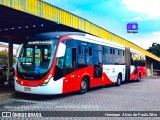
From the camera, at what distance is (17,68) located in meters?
12.1

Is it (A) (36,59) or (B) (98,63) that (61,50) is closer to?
(A) (36,59)

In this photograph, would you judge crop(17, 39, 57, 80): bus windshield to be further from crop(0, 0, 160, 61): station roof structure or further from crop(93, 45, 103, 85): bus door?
crop(93, 45, 103, 85): bus door

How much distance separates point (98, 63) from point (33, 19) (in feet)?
14.9

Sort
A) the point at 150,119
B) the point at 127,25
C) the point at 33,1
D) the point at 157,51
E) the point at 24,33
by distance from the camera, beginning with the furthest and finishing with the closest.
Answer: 1. the point at 157,51
2. the point at 127,25
3. the point at 24,33
4. the point at 33,1
5. the point at 150,119

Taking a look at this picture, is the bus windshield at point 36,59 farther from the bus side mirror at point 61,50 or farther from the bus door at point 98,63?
the bus door at point 98,63

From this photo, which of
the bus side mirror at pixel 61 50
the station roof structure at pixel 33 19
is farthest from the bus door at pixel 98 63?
the bus side mirror at pixel 61 50

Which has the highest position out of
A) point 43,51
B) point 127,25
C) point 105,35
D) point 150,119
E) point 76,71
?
point 127,25

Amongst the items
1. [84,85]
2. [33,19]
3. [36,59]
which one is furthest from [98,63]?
[36,59]

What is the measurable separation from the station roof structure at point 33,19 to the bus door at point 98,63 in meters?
2.04

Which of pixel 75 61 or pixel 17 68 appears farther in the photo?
pixel 75 61

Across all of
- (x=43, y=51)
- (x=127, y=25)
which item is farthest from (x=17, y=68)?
(x=127, y=25)

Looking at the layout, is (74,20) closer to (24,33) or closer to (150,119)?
(24,33)

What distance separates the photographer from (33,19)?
15156 millimetres

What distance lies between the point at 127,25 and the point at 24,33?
31.9m
